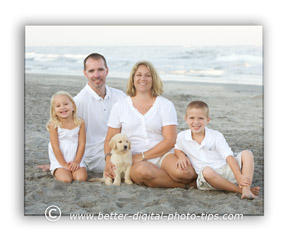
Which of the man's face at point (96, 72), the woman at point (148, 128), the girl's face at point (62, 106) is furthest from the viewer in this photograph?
the man's face at point (96, 72)

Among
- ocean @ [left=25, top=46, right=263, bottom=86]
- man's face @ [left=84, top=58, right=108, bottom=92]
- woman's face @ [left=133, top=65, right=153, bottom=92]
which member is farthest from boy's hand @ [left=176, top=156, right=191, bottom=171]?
ocean @ [left=25, top=46, right=263, bottom=86]

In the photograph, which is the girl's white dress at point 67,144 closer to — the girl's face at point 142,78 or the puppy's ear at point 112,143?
the puppy's ear at point 112,143

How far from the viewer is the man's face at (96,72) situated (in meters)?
4.17

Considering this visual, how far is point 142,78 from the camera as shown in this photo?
3768 millimetres

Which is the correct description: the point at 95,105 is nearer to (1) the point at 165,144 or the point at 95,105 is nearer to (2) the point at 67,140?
(2) the point at 67,140

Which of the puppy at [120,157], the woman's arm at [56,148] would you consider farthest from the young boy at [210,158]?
the woman's arm at [56,148]

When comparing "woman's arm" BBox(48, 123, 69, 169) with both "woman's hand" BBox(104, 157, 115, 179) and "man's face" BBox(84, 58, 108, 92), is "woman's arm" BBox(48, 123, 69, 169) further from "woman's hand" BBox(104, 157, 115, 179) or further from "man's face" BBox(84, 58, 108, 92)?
"man's face" BBox(84, 58, 108, 92)

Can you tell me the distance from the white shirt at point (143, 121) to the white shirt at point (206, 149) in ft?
0.69

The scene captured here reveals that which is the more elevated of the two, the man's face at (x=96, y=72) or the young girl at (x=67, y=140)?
the man's face at (x=96, y=72)

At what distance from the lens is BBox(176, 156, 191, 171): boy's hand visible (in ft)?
12.0

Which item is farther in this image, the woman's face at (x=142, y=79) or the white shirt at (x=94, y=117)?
the white shirt at (x=94, y=117)

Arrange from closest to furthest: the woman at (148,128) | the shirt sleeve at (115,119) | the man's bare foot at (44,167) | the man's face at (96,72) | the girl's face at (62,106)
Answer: the woman at (148,128) < the shirt sleeve at (115,119) < the girl's face at (62,106) < the man's face at (96,72) < the man's bare foot at (44,167)

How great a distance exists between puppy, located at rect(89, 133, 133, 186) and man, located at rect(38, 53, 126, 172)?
470mm
